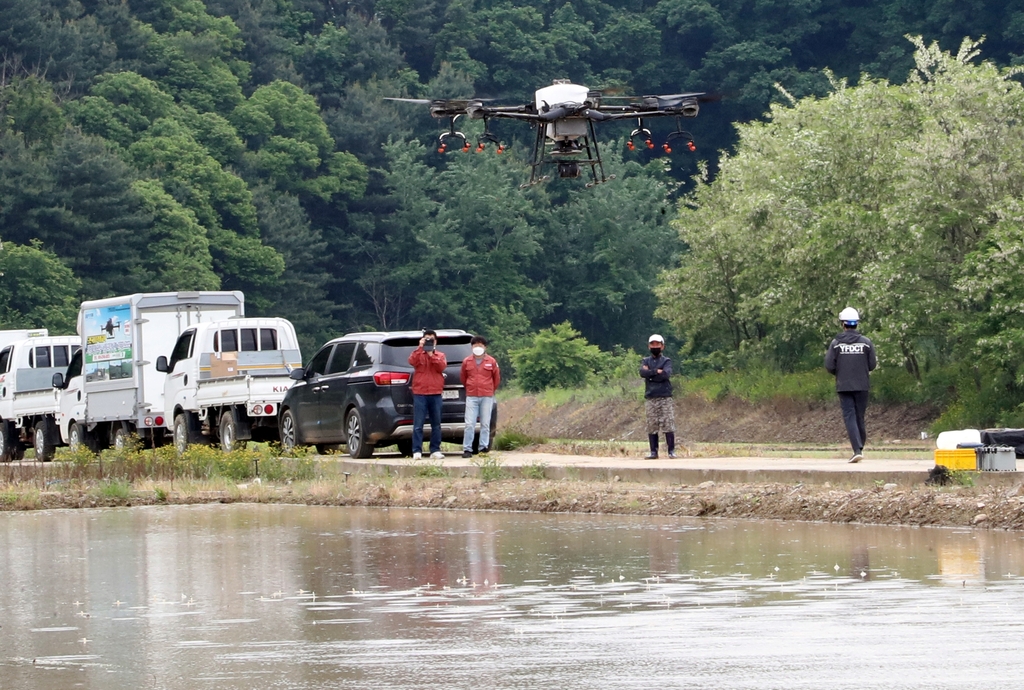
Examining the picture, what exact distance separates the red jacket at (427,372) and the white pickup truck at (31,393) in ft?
46.9

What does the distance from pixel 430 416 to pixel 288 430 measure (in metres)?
4.49

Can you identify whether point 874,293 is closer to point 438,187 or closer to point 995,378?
point 995,378

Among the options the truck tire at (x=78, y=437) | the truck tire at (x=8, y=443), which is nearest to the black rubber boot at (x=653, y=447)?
the truck tire at (x=78, y=437)

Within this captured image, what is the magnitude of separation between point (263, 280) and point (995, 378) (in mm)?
53868

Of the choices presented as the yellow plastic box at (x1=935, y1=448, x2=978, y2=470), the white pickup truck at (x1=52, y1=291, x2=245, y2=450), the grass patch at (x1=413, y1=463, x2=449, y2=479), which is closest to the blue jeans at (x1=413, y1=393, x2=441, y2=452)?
the grass patch at (x1=413, y1=463, x2=449, y2=479)

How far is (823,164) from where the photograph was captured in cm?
4819

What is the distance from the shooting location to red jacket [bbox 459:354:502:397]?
2442cm

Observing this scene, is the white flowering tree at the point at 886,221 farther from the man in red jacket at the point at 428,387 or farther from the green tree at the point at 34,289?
the green tree at the point at 34,289

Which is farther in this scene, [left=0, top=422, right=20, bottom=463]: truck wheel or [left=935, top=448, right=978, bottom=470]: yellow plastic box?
[left=0, top=422, right=20, bottom=463]: truck wheel

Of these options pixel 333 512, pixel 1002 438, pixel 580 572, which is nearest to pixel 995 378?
pixel 1002 438

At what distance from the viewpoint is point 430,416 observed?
80.3 feet

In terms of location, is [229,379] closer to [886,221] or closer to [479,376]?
[479,376]

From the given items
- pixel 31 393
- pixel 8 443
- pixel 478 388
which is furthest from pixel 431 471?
pixel 8 443

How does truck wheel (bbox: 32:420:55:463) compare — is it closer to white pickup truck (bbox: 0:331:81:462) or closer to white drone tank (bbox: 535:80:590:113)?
white pickup truck (bbox: 0:331:81:462)
